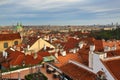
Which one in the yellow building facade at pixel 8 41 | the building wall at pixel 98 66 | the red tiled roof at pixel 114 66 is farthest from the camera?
the yellow building facade at pixel 8 41

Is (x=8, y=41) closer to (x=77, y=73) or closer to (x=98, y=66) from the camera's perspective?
(x=77, y=73)

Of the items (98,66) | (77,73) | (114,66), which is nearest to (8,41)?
(77,73)

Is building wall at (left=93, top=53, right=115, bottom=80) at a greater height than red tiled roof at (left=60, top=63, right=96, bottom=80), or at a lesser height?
greater

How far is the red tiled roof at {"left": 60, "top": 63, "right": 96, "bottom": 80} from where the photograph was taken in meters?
17.0

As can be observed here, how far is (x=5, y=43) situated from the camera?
180ft

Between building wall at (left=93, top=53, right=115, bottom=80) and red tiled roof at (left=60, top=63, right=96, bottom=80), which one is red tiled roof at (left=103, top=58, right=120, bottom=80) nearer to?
building wall at (left=93, top=53, right=115, bottom=80)

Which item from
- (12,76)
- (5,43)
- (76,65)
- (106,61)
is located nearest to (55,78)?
(76,65)

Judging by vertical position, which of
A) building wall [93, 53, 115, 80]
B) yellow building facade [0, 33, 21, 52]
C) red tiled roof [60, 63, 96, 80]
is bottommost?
yellow building facade [0, 33, 21, 52]

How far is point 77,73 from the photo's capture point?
18.2m

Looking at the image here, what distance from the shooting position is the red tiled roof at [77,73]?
17047mm

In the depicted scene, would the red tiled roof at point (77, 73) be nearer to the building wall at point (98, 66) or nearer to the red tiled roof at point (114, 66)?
the building wall at point (98, 66)

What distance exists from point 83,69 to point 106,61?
2714mm

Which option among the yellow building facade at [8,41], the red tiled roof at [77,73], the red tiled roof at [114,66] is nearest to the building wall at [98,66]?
the red tiled roof at [114,66]

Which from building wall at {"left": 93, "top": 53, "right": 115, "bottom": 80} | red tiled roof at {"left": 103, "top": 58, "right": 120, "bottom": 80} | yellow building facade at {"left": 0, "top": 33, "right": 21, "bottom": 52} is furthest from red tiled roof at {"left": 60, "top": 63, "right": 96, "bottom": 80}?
yellow building facade at {"left": 0, "top": 33, "right": 21, "bottom": 52}
